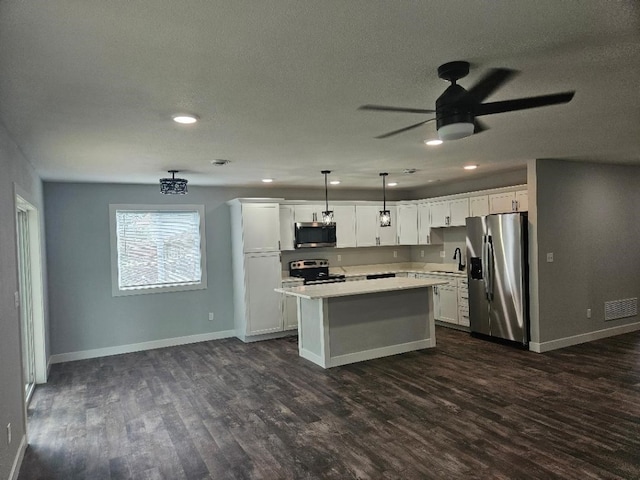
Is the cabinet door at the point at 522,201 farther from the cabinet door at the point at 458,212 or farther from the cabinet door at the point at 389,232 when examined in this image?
the cabinet door at the point at 389,232

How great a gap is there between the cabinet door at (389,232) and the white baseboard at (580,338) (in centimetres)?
325

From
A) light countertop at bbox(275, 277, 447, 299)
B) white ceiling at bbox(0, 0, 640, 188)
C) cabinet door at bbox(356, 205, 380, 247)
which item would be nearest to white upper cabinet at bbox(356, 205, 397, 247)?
cabinet door at bbox(356, 205, 380, 247)

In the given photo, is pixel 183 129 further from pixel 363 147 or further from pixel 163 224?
pixel 163 224

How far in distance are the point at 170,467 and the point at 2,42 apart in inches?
107

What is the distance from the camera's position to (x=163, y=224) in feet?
21.6

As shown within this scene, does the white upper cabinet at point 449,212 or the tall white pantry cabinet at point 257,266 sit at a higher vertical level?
the white upper cabinet at point 449,212

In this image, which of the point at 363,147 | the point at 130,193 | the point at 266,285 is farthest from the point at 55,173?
the point at 363,147

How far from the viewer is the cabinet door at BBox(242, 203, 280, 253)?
6.60m

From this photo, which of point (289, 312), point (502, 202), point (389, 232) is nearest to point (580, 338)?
point (502, 202)

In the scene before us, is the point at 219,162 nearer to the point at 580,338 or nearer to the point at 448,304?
the point at 448,304

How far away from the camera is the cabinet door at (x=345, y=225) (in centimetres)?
765

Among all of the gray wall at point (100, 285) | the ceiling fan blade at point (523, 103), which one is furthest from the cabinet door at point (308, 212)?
the ceiling fan blade at point (523, 103)

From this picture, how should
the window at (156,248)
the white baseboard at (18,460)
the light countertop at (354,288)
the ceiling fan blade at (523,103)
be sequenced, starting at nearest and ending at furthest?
1. the ceiling fan blade at (523,103)
2. the white baseboard at (18,460)
3. the light countertop at (354,288)
4. the window at (156,248)

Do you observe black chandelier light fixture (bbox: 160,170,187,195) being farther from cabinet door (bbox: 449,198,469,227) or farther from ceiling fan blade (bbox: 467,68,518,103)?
cabinet door (bbox: 449,198,469,227)
